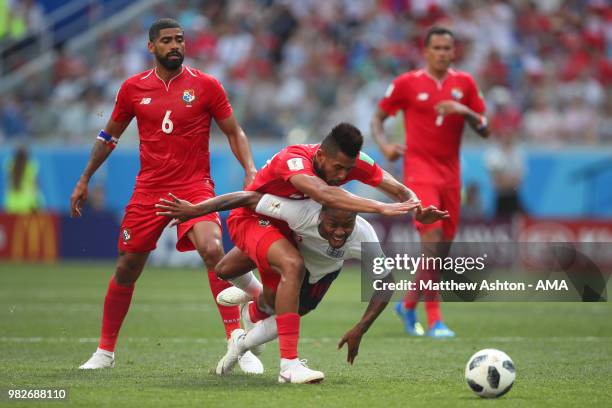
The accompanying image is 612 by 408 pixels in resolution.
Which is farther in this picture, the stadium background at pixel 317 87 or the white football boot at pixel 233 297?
the stadium background at pixel 317 87

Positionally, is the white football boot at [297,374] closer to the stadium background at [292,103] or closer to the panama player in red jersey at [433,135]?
the panama player in red jersey at [433,135]

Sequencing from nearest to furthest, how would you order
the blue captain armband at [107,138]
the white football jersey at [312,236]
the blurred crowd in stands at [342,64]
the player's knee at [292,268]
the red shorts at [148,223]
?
the player's knee at [292,268] < the white football jersey at [312,236] < the red shorts at [148,223] < the blue captain armband at [107,138] < the blurred crowd in stands at [342,64]

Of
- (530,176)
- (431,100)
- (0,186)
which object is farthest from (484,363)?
(0,186)

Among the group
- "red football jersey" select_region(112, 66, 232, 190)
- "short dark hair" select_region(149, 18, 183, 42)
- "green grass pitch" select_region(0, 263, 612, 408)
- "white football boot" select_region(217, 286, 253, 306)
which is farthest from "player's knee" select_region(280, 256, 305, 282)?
"short dark hair" select_region(149, 18, 183, 42)

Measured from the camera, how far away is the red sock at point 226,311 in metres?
9.09

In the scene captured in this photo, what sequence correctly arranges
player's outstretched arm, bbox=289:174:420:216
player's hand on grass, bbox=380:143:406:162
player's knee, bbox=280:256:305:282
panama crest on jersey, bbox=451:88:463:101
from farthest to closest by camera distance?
panama crest on jersey, bbox=451:88:463:101 → player's hand on grass, bbox=380:143:406:162 → player's knee, bbox=280:256:305:282 → player's outstretched arm, bbox=289:174:420:216

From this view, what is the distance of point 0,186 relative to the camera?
23484 mm

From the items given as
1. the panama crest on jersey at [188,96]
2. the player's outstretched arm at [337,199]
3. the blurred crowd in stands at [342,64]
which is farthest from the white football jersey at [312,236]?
the blurred crowd in stands at [342,64]

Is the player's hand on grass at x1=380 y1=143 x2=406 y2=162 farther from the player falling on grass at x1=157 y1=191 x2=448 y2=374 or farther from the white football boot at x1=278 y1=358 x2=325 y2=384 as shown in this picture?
the white football boot at x1=278 y1=358 x2=325 y2=384

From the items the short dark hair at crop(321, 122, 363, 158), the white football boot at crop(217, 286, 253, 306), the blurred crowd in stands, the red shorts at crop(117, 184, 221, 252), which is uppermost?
the blurred crowd in stands

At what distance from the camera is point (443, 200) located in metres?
12.2

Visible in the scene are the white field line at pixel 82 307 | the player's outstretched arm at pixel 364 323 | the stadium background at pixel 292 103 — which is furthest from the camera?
the stadium background at pixel 292 103

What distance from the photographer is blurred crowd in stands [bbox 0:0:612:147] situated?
2230 centimetres

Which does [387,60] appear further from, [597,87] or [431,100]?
[431,100]
